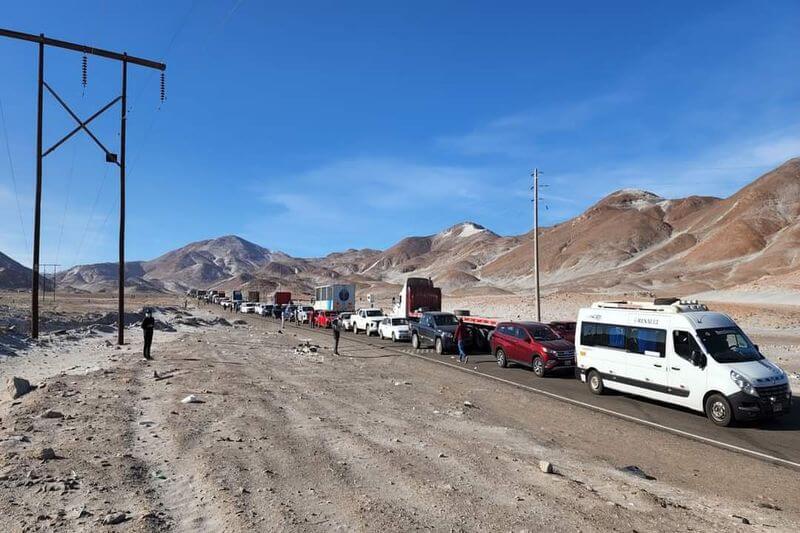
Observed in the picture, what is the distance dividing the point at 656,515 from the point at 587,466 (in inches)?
75.6

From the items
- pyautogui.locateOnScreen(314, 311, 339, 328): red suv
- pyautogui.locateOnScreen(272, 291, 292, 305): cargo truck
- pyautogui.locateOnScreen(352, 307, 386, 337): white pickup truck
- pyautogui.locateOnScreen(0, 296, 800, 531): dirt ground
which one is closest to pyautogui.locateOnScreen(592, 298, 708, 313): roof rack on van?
pyautogui.locateOnScreen(0, 296, 800, 531): dirt ground

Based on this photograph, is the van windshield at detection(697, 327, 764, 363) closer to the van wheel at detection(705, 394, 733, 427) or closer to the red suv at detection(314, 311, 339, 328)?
the van wheel at detection(705, 394, 733, 427)

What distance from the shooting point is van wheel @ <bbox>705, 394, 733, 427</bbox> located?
Result: 10.7 m

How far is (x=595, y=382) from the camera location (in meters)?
14.4

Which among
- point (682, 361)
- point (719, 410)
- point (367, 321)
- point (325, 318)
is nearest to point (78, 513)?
point (719, 410)

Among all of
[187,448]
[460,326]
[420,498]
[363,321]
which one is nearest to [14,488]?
[187,448]

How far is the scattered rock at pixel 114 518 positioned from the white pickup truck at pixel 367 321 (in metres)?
27.7

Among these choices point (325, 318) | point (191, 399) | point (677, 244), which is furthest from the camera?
point (677, 244)

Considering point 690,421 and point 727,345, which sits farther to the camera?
point 727,345

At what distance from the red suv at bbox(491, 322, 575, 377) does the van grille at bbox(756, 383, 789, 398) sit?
6813 mm

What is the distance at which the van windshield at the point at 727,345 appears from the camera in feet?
37.1

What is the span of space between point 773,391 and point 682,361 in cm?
172

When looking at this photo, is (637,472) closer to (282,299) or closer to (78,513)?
(78,513)

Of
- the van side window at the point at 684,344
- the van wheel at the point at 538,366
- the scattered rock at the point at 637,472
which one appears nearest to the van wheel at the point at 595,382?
the van side window at the point at 684,344
